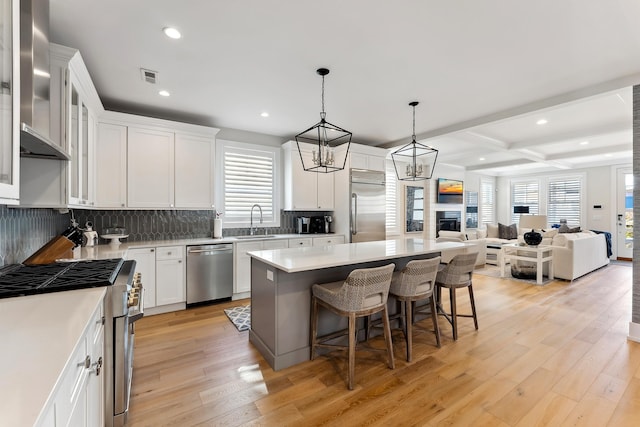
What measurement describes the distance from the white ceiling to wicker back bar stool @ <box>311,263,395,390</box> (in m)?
1.87

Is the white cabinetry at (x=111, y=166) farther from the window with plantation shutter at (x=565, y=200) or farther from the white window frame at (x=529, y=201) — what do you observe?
the window with plantation shutter at (x=565, y=200)

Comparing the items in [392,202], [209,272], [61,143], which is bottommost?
[209,272]

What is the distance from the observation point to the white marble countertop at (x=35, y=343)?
2.09 feet

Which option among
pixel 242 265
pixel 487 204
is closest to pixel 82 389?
pixel 242 265

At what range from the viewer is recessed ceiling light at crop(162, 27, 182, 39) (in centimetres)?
223

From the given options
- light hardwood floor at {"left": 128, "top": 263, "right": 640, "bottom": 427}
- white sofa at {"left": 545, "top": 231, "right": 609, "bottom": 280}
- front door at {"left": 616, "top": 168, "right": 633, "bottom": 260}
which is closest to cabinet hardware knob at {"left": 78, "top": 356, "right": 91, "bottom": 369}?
light hardwood floor at {"left": 128, "top": 263, "right": 640, "bottom": 427}

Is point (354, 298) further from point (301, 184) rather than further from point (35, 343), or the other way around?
point (301, 184)

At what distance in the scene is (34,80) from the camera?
1598 millimetres

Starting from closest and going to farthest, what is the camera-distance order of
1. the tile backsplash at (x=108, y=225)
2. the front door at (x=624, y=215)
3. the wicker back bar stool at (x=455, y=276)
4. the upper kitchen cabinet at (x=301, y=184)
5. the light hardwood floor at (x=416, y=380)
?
1. the light hardwood floor at (x=416, y=380)
2. the tile backsplash at (x=108, y=225)
3. the wicker back bar stool at (x=455, y=276)
4. the upper kitchen cabinet at (x=301, y=184)
5. the front door at (x=624, y=215)

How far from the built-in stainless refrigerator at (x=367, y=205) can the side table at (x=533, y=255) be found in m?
2.44

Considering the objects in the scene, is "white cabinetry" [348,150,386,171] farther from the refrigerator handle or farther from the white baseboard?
the white baseboard

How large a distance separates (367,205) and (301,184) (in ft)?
4.36

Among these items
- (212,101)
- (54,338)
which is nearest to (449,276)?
(54,338)

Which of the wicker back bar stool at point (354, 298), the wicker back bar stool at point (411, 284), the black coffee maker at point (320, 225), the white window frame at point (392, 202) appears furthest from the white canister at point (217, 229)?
the white window frame at point (392, 202)
